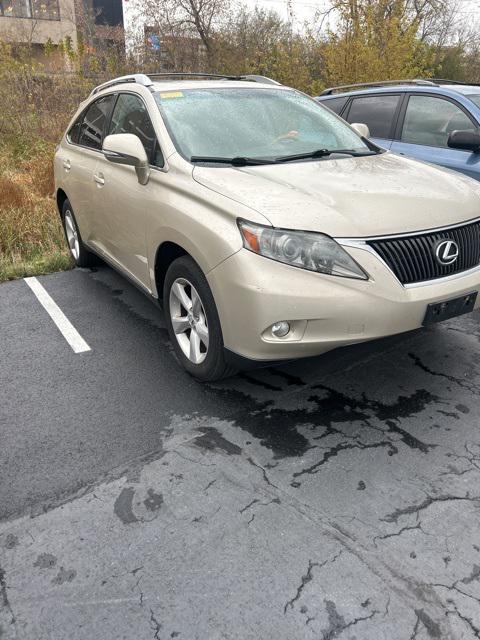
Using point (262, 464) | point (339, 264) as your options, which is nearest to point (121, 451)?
point (262, 464)

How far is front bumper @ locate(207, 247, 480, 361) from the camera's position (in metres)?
2.49

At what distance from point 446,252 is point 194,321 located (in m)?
1.43

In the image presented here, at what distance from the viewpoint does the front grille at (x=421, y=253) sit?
8.56ft

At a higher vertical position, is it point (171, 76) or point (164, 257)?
point (171, 76)

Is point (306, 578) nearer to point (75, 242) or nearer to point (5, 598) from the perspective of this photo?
point (5, 598)

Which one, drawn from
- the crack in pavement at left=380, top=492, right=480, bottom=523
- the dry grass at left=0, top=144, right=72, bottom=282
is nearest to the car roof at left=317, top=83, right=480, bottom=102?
the dry grass at left=0, top=144, right=72, bottom=282

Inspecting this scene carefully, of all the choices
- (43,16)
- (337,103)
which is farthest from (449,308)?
(43,16)

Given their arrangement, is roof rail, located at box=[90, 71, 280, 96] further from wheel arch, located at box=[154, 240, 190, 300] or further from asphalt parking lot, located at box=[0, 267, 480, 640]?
asphalt parking lot, located at box=[0, 267, 480, 640]

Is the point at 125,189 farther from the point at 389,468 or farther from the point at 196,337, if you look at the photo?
the point at 389,468

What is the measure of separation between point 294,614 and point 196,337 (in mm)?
1712

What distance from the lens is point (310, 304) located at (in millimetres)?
2486

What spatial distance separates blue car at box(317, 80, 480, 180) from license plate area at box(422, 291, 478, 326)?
2.38 meters

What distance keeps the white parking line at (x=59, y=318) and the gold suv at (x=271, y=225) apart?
2.03ft

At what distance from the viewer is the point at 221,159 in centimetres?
318
